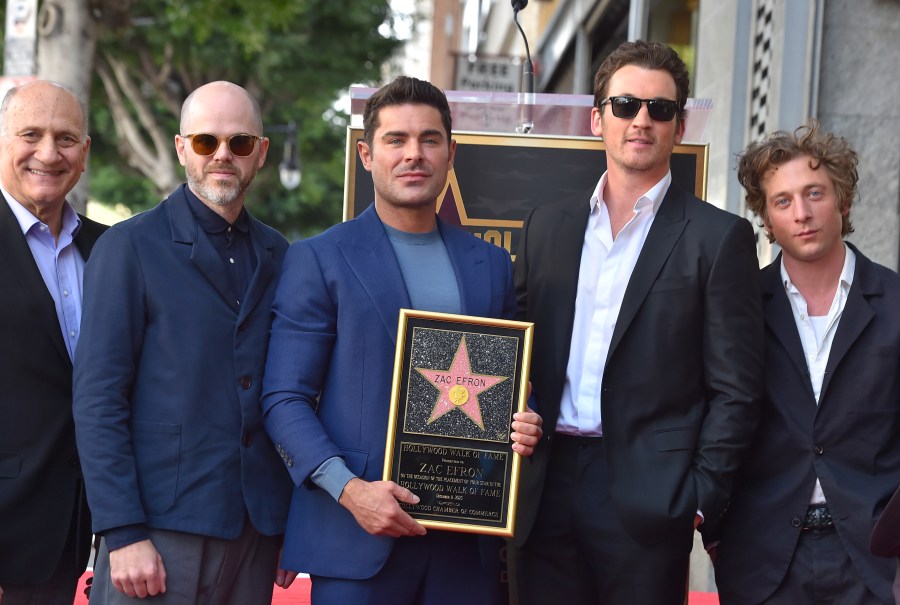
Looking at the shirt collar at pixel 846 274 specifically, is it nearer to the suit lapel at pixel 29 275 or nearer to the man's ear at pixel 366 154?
the man's ear at pixel 366 154

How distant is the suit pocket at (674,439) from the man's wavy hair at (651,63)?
1.11 m

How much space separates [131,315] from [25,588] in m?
1.05

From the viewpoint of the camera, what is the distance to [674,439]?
12.8ft

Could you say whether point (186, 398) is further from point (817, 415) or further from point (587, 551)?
point (817, 415)

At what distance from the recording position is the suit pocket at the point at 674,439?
391cm

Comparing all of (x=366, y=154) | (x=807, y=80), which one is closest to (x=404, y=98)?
(x=366, y=154)

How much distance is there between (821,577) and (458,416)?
134 centimetres

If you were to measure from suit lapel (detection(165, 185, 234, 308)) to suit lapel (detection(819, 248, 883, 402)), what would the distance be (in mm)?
2029

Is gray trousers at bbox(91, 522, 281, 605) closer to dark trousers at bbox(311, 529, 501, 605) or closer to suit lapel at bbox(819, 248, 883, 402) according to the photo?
dark trousers at bbox(311, 529, 501, 605)

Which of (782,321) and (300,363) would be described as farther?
(782,321)

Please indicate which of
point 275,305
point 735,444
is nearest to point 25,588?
point 275,305

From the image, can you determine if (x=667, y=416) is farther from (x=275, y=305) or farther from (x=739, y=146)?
(x=739, y=146)

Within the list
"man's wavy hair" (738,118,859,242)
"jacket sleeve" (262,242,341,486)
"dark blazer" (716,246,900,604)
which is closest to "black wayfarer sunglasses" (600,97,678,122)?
"man's wavy hair" (738,118,859,242)

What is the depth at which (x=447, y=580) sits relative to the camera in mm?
3770
